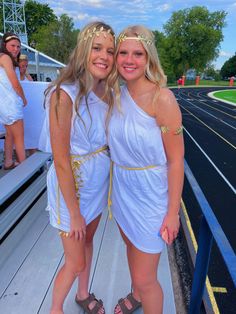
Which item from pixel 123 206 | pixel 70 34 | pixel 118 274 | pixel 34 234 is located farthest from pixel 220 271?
pixel 70 34

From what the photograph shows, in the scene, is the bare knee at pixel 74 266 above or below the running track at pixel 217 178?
above

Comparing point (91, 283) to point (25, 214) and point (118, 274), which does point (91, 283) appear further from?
point (25, 214)

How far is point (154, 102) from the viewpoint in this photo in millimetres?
1492

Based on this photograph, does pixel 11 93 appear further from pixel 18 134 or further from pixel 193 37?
pixel 193 37

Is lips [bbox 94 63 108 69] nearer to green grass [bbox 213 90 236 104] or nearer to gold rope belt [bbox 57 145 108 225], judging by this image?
gold rope belt [bbox 57 145 108 225]

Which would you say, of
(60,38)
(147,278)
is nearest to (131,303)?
(147,278)

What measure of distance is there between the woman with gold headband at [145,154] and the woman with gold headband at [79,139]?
76 mm

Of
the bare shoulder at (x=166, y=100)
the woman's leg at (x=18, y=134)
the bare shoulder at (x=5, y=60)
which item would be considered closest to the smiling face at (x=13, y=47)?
the bare shoulder at (x=5, y=60)

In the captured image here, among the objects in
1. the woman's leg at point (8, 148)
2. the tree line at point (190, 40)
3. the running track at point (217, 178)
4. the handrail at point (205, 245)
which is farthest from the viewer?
the tree line at point (190, 40)

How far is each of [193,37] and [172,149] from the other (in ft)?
225

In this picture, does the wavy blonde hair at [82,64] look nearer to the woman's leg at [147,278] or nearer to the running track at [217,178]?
the woman's leg at [147,278]

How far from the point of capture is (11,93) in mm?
3477

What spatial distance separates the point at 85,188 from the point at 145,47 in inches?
32.2

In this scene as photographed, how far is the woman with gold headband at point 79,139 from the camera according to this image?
4.93 feet
